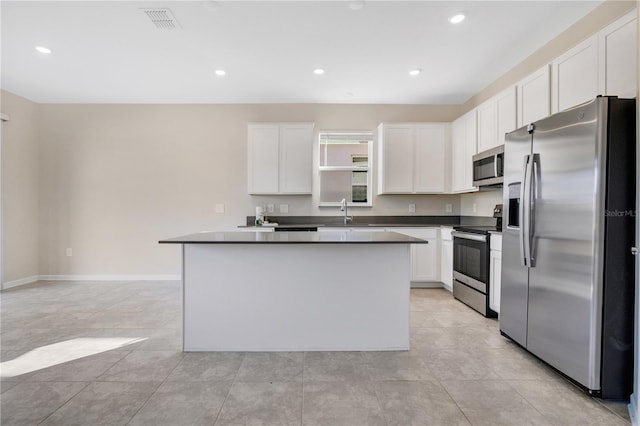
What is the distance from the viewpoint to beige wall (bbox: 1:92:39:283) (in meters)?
4.24

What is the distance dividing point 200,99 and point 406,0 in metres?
3.29

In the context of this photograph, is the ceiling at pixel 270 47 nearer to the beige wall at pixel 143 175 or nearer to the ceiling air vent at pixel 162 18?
the ceiling air vent at pixel 162 18

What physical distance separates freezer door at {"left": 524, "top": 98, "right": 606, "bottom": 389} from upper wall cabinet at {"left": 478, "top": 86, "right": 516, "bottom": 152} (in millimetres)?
1177

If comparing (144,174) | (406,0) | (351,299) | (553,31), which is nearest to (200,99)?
(144,174)

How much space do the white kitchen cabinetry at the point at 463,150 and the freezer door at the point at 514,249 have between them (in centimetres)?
139

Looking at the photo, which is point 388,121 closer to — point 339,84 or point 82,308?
point 339,84

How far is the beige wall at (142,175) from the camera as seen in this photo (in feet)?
15.4

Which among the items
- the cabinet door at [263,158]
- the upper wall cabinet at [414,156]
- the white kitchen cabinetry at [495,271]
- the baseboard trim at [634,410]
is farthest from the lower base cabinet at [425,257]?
the baseboard trim at [634,410]

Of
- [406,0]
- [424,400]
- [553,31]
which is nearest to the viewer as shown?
[424,400]

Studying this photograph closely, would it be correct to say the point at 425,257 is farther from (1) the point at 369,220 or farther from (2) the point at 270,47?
(2) the point at 270,47

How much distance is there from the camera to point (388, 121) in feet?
15.7

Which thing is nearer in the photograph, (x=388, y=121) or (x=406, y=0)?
(x=406, y=0)

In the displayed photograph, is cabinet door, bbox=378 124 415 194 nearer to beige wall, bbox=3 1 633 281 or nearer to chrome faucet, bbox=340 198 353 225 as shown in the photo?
beige wall, bbox=3 1 633 281

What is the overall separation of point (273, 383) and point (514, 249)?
208 centimetres
